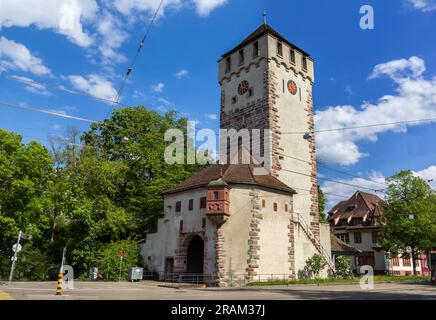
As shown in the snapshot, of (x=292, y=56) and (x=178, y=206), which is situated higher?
(x=292, y=56)

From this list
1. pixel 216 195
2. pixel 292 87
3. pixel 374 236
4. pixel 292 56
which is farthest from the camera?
pixel 374 236

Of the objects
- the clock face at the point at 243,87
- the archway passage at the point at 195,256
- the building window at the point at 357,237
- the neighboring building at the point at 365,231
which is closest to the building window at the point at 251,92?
the clock face at the point at 243,87

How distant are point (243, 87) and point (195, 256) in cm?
1612

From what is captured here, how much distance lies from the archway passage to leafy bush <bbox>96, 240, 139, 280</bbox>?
5.04 meters

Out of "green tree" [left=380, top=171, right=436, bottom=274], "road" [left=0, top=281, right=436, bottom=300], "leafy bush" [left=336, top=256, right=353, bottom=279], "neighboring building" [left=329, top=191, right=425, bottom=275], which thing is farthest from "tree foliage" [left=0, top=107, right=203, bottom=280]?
"neighboring building" [left=329, top=191, right=425, bottom=275]

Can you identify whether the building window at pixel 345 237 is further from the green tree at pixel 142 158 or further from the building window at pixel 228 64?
the building window at pixel 228 64

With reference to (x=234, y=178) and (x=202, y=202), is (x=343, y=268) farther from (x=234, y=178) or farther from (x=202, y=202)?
(x=202, y=202)

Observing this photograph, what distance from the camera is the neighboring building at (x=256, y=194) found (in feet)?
88.6

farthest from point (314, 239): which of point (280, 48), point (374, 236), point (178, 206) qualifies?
point (374, 236)

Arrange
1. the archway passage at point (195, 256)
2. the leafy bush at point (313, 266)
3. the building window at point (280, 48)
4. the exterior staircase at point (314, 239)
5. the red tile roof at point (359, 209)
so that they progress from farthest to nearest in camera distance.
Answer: the red tile roof at point (359, 209), the building window at point (280, 48), the exterior staircase at point (314, 239), the archway passage at point (195, 256), the leafy bush at point (313, 266)

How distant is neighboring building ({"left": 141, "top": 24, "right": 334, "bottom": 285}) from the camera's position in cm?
2702

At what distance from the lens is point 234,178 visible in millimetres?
28188

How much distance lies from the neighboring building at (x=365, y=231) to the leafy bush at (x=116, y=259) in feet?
103
